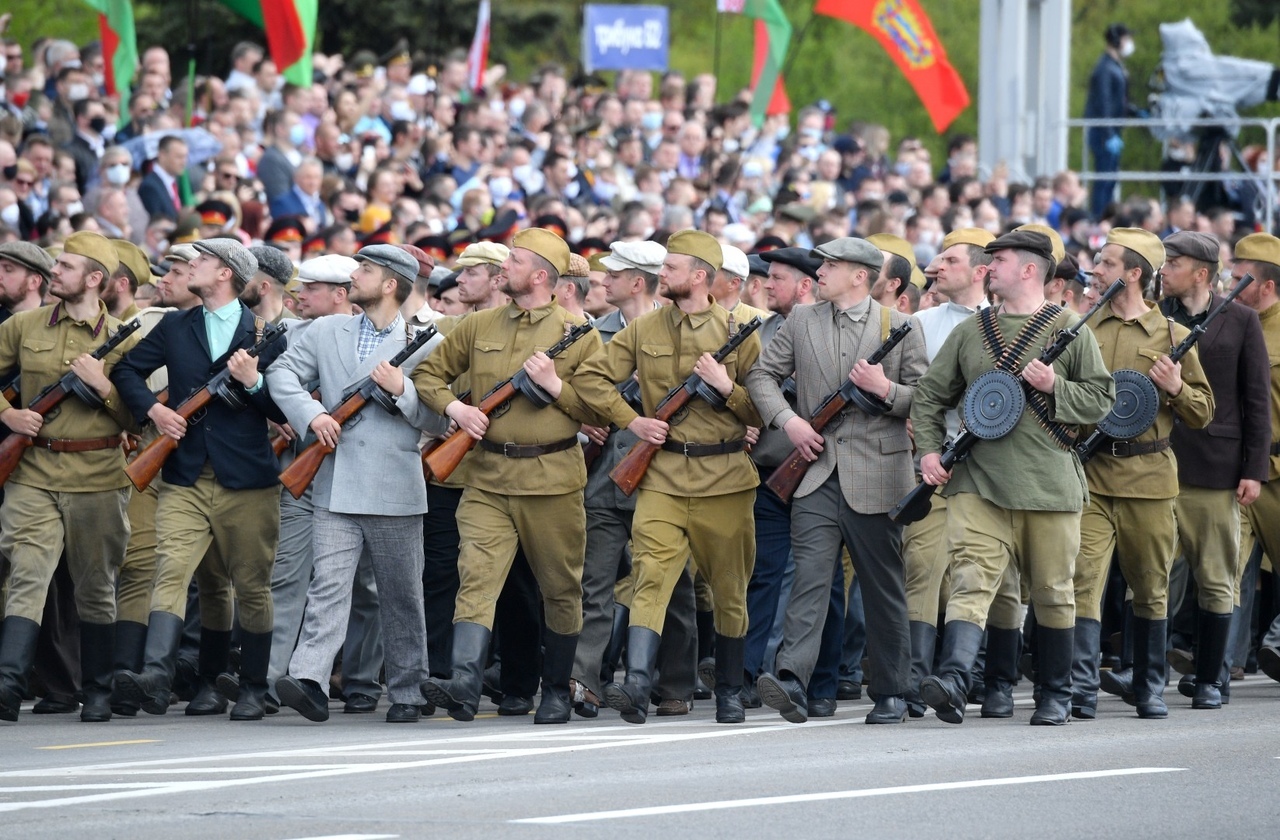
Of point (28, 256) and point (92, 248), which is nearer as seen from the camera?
point (92, 248)

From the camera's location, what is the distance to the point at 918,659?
10.9m

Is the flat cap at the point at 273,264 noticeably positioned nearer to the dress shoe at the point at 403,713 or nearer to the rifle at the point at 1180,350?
the dress shoe at the point at 403,713

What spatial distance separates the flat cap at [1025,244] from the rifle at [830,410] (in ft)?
1.81

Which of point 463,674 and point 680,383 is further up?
point 680,383

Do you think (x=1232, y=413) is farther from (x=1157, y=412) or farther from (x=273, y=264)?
(x=273, y=264)

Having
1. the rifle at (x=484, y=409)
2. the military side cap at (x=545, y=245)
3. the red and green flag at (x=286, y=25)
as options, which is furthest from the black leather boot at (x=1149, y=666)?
the red and green flag at (x=286, y=25)

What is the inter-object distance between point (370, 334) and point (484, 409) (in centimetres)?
77

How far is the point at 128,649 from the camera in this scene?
11.3m

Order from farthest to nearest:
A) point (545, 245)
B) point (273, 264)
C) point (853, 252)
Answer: point (273, 264) → point (545, 245) → point (853, 252)

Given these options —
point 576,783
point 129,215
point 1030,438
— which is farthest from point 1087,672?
point 129,215

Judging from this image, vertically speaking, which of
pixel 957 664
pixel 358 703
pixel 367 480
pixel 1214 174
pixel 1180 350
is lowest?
pixel 358 703

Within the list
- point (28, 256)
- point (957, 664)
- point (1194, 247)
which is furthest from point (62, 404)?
point (1194, 247)

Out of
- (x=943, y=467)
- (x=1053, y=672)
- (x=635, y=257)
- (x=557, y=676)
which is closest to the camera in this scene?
(x=943, y=467)

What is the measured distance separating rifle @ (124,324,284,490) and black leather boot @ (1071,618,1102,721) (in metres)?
4.18
